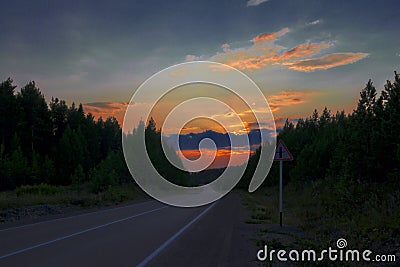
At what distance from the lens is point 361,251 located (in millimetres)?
9570

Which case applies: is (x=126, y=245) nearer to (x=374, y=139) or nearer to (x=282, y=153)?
(x=282, y=153)

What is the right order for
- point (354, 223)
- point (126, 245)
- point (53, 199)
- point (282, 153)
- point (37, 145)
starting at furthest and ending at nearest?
point (37, 145) → point (53, 199) → point (282, 153) → point (354, 223) → point (126, 245)

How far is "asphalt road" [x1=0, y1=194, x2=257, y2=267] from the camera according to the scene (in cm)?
866

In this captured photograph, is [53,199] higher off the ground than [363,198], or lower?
lower

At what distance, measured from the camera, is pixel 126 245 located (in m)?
10.8

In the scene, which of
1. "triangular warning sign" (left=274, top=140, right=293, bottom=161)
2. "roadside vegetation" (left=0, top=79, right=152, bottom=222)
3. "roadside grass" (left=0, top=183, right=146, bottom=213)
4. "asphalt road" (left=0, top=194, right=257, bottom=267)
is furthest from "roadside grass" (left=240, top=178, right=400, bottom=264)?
"roadside vegetation" (left=0, top=79, right=152, bottom=222)

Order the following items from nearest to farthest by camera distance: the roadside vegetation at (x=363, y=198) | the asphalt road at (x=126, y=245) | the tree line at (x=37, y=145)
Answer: the asphalt road at (x=126, y=245)
the roadside vegetation at (x=363, y=198)
the tree line at (x=37, y=145)

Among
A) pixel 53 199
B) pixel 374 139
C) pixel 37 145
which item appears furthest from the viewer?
pixel 37 145

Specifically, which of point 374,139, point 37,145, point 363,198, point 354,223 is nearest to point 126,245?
point 354,223

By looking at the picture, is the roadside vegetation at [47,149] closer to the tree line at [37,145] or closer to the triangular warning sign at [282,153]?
the tree line at [37,145]

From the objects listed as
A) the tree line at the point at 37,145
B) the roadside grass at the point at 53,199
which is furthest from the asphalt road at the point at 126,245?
the tree line at the point at 37,145

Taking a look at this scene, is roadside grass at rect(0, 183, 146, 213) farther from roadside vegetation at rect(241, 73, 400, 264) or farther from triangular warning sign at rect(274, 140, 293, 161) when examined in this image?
triangular warning sign at rect(274, 140, 293, 161)

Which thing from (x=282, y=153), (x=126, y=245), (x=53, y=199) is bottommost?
(x=53, y=199)

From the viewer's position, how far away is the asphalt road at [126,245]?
8657mm
